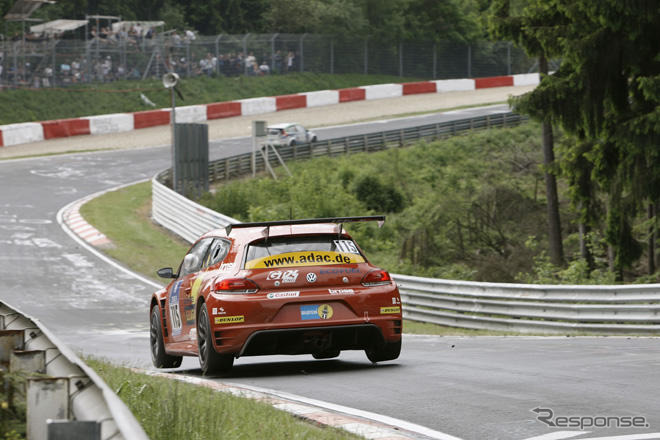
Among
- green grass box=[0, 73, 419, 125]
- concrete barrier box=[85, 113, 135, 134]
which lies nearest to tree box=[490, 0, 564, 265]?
concrete barrier box=[85, 113, 135, 134]

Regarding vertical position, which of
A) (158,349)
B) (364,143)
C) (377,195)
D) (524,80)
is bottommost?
(377,195)

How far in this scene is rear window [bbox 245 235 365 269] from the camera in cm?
1044

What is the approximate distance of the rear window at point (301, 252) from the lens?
1044 centimetres

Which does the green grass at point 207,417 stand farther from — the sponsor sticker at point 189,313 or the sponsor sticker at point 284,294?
the sponsor sticker at point 189,313

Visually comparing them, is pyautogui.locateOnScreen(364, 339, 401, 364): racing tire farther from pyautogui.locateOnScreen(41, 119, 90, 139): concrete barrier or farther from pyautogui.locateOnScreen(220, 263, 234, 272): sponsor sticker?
pyautogui.locateOnScreen(41, 119, 90, 139): concrete barrier

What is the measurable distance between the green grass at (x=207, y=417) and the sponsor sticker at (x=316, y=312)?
2093 mm

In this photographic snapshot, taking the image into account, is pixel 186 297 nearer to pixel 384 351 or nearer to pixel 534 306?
pixel 384 351

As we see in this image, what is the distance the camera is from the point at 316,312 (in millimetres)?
10289

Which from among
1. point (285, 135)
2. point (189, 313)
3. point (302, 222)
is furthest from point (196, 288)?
point (285, 135)

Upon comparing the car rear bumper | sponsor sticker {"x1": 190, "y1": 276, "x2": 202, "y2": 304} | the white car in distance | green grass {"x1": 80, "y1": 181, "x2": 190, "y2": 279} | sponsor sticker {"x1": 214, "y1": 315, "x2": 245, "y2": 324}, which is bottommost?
green grass {"x1": 80, "y1": 181, "x2": 190, "y2": 279}

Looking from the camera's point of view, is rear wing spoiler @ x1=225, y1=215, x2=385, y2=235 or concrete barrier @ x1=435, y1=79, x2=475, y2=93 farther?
concrete barrier @ x1=435, y1=79, x2=475, y2=93

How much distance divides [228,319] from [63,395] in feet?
17.9

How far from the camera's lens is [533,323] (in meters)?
18.2

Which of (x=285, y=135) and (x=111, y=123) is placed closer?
(x=285, y=135)
